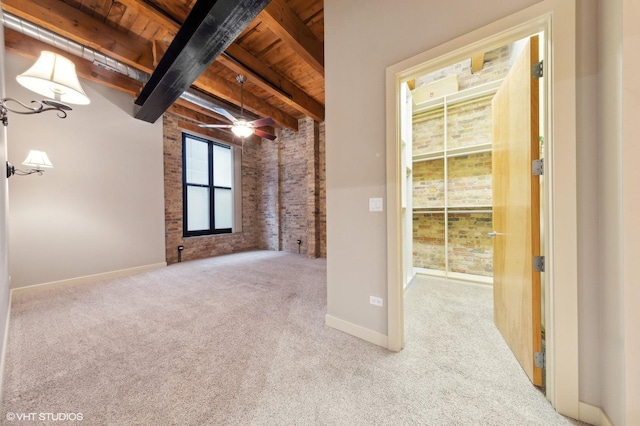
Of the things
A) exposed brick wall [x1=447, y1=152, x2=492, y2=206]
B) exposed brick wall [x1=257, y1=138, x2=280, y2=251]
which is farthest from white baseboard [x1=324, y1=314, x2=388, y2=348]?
exposed brick wall [x1=257, y1=138, x2=280, y2=251]

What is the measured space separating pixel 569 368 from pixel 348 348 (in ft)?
4.44

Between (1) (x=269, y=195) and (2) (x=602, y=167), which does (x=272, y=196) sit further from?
(2) (x=602, y=167)

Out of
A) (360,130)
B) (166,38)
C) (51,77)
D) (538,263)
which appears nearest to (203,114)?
(166,38)

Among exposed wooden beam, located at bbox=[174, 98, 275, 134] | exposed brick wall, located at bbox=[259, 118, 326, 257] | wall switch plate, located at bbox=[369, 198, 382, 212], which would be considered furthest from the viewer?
exposed brick wall, located at bbox=[259, 118, 326, 257]

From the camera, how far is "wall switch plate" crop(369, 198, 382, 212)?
190 centimetres

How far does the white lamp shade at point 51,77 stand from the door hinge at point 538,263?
3411mm

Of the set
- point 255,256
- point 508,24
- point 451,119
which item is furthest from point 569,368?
point 255,256

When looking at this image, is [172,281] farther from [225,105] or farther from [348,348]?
[225,105]

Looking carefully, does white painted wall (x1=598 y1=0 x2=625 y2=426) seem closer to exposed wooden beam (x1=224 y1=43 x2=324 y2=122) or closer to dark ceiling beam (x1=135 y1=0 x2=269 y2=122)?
dark ceiling beam (x1=135 y1=0 x2=269 y2=122)

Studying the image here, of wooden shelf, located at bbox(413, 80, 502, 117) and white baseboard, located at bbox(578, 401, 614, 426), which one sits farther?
wooden shelf, located at bbox(413, 80, 502, 117)

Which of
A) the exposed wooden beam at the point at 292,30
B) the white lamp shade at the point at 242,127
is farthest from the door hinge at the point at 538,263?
the white lamp shade at the point at 242,127

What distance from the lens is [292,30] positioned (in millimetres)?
2805

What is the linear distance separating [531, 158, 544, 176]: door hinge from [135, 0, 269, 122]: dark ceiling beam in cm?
248

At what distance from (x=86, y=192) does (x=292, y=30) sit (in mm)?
4382
